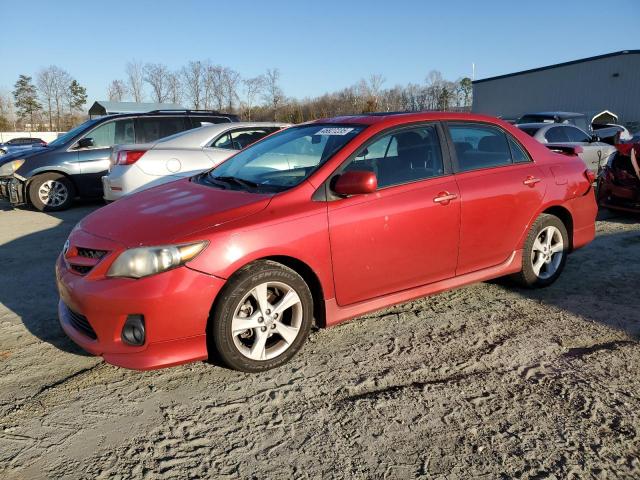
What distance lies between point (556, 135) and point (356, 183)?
9.07m

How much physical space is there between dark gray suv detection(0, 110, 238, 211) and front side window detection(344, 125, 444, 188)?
6.92m

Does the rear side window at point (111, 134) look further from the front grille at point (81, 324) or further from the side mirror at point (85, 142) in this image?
the front grille at point (81, 324)

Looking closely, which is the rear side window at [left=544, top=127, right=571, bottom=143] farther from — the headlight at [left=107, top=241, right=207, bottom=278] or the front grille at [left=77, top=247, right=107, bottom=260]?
the front grille at [left=77, top=247, right=107, bottom=260]

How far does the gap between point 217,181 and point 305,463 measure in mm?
2324

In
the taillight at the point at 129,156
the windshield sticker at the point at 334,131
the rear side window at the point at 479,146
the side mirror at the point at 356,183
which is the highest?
the taillight at the point at 129,156

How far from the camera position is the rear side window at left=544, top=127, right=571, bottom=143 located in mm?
10609

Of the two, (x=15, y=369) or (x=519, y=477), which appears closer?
(x=519, y=477)

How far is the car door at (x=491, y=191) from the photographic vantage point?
153 inches

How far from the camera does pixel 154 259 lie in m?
2.85

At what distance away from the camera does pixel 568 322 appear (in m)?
3.86

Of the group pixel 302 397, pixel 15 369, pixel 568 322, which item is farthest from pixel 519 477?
pixel 15 369

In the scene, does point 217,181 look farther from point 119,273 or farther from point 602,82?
point 602,82

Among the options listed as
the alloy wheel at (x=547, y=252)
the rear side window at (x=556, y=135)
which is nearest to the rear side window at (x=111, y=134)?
the alloy wheel at (x=547, y=252)

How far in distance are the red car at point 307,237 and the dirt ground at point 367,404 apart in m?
0.26
